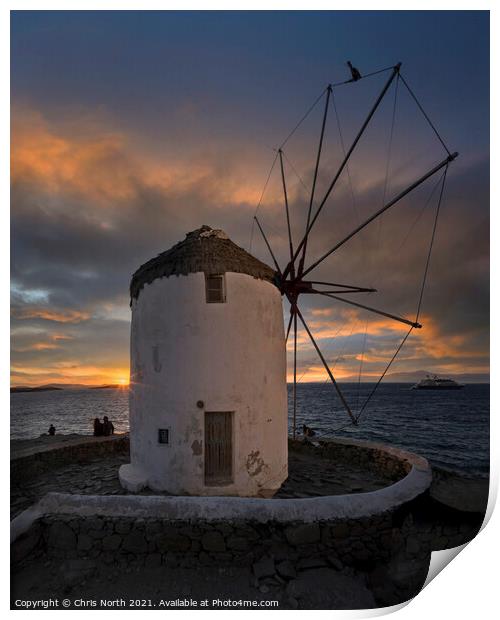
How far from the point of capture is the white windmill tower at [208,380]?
7.35 meters

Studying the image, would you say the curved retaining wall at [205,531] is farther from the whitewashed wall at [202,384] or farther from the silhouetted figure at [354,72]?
the silhouetted figure at [354,72]

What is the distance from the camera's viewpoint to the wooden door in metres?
7.41

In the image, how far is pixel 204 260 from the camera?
7.84 meters

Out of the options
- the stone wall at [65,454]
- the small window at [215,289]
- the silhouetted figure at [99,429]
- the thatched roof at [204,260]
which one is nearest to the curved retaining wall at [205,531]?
the stone wall at [65,454]

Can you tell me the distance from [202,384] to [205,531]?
282 centimetres

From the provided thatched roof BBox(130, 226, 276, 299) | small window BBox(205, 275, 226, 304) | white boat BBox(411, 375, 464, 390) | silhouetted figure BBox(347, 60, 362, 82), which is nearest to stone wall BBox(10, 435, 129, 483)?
thatched roof BBox(130, 226, 276, 299)

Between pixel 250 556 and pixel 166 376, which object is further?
pixel 166 376

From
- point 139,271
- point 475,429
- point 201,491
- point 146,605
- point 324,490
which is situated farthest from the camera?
point 475,429

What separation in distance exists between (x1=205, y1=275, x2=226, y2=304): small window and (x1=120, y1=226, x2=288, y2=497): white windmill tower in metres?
0.02

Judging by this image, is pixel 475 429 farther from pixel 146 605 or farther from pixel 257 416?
pixel 146 605

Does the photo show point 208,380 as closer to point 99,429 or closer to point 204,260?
point 204,260

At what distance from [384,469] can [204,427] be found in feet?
18.4

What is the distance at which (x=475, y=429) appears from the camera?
37000 mm

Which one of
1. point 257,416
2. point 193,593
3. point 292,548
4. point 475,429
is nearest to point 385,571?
point 292,548
